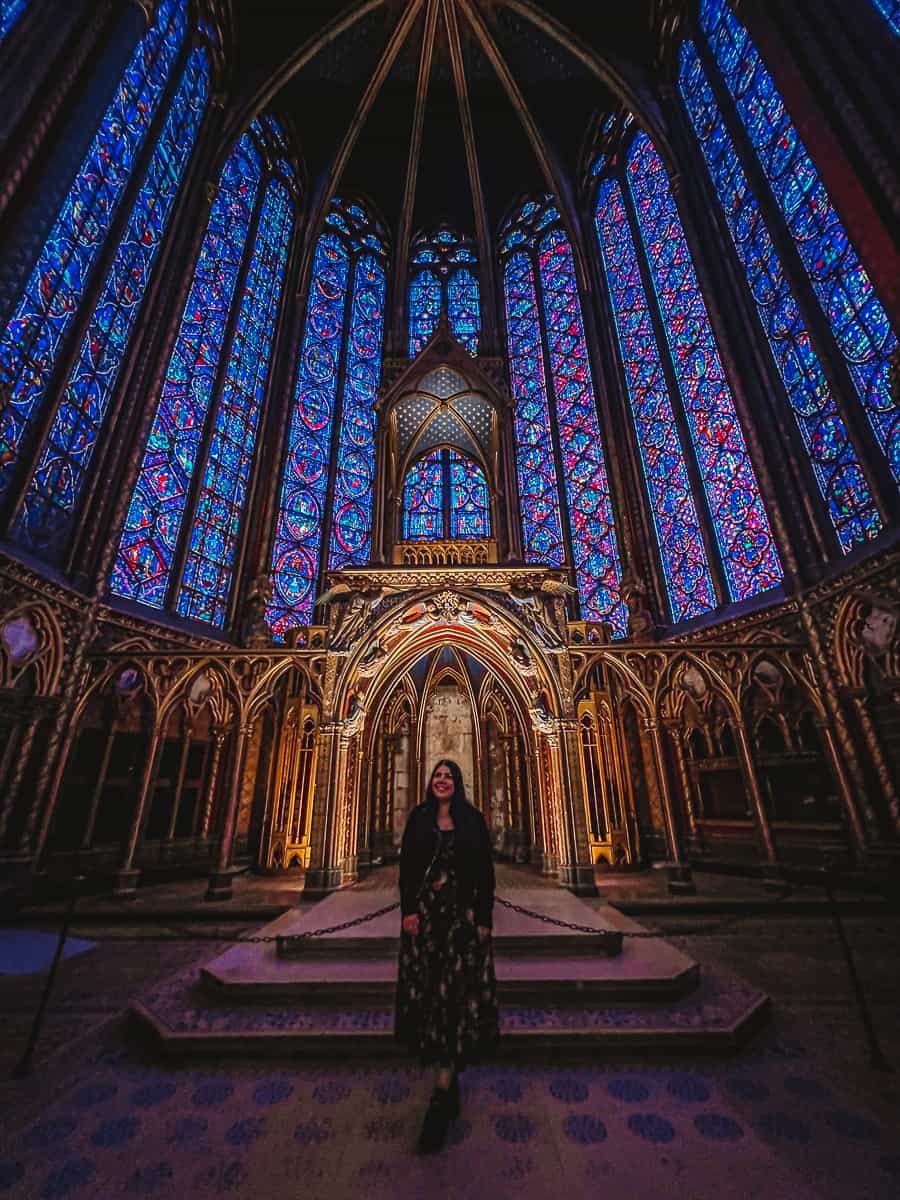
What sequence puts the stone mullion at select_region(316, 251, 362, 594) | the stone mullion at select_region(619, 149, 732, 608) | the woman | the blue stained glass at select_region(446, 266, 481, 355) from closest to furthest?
the woman, the stone mullion at select_region(619, 149, 732, 608), the stone mullion at select_region(316, 251, 362, 594), the blue stained glass at select_region(446, 266, 481, 355)

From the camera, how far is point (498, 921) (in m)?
4.60

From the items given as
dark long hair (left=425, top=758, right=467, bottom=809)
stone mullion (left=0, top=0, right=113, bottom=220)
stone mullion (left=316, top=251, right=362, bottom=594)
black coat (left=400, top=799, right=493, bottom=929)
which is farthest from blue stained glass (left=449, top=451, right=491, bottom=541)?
black coat (left=400, top=799, right=493, bottom=929)

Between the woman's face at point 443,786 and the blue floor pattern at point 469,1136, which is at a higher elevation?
the woman's face at point 443,786

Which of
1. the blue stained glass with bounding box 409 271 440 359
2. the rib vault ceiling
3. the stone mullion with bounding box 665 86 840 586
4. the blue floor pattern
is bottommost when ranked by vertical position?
the blue floor pattern

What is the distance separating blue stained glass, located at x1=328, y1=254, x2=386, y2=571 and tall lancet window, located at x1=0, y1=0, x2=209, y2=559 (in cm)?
519

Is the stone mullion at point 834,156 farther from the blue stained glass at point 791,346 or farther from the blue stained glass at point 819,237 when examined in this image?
the blue stained glass at point 791,346

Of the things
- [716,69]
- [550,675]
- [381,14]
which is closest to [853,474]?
[550,675]

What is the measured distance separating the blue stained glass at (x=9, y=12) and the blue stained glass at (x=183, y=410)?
4050 millimetres

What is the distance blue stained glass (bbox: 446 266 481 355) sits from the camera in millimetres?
15487

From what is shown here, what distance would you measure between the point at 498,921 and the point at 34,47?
41.5 ft

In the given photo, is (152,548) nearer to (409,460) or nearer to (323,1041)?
(409,460)

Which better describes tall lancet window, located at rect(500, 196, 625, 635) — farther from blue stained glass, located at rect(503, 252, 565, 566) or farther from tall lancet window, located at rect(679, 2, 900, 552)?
tall lancet window, located at rect(679, 2, 900, 552)

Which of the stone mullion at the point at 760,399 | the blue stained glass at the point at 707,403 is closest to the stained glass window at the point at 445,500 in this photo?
the blue stained glass at the point at 707,403

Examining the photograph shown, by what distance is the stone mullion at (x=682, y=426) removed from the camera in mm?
9328
